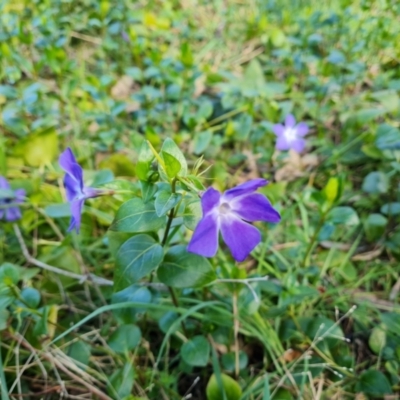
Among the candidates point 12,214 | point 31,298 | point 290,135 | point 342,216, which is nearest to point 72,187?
point 31,298

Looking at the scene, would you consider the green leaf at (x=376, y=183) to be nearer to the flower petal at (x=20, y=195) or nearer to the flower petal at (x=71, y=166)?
the flower petal at (x=71, y=166)

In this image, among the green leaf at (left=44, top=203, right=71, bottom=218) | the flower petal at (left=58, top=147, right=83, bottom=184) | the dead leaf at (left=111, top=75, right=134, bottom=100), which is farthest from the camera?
the dead leaf at (left=111, top=75, right=134, bottom=100)

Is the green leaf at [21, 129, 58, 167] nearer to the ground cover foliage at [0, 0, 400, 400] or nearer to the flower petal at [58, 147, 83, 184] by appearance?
the ground cover foliage at [0, 0, 400, 400]

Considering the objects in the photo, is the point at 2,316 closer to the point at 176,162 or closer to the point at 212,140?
the point at 176,162

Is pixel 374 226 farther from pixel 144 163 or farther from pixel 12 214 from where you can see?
pixel 12 214

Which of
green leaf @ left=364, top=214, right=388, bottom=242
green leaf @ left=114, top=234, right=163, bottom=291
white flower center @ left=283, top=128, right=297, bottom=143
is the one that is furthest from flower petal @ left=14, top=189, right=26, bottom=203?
green leaf @ left=364, top=214, right=388, bottom=242

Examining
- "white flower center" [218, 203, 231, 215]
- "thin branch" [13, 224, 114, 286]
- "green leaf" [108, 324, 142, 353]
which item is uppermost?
"white flower center" [218, 203, 231, 215]

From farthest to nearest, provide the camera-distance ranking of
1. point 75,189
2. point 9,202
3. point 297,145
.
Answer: point 297,145 < point 9,202 < point 75,189

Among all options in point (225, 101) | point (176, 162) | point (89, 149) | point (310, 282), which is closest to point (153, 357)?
point (310, 282)
